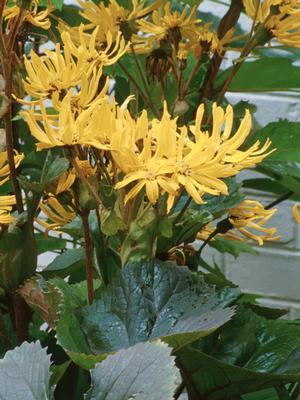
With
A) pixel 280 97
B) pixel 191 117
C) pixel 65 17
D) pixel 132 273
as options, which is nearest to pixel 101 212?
pixel 132 273

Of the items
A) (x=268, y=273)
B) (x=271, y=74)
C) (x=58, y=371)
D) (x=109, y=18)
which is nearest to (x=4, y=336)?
(x=58, y=371)

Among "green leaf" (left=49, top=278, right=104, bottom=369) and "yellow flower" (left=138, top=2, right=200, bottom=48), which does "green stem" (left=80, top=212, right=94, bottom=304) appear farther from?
"yellow flower" (left=138, top=2, right=200, bottom=48)

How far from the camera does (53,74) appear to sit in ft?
1.06

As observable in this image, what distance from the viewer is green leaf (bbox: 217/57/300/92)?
60cm

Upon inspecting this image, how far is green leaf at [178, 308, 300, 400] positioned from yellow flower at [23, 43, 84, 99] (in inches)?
5.3

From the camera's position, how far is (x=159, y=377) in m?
0.25

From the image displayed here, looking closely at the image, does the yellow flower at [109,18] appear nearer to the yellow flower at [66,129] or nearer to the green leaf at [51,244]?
the yellow flower at [66,129]

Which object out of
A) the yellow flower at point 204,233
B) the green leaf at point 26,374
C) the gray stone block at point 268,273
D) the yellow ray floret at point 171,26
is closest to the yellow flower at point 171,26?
the yellow ray floret at point 171,26

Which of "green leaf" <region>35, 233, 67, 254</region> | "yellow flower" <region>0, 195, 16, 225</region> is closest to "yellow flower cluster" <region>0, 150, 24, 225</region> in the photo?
"yellow flower" <region>0, 195, 16, 225</region>

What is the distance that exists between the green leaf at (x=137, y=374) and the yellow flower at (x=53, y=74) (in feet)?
0.39

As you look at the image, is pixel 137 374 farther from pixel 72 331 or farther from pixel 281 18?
pixel 281 18

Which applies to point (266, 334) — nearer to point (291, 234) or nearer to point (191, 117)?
point (191, 117)

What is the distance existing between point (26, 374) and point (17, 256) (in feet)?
0.24

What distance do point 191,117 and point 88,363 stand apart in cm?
26
